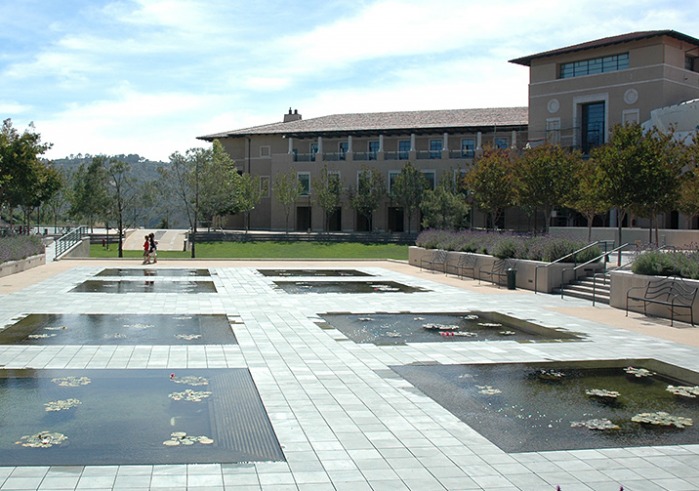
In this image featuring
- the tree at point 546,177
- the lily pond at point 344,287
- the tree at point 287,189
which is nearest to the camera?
the lily pond at point 344,287

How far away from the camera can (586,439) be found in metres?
7.23

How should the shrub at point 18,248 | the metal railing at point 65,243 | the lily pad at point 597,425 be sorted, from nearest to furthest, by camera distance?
the lily pad at point 597,425 → the shrub at point 18,248 → the metal railing at point 65,243

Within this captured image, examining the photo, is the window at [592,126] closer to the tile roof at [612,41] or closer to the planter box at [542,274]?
the tile roof at [612,41]

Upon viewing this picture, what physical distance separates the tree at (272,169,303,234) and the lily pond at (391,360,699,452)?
53.9 m

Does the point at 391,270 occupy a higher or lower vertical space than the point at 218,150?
lower

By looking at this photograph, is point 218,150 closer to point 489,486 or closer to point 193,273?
point 193,273

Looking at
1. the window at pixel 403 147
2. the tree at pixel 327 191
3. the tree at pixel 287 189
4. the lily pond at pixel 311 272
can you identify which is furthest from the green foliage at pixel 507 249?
the window at pixel 403 147

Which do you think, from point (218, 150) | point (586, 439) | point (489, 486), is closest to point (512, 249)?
point (586, 439)

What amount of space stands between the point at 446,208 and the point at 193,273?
28984 mm

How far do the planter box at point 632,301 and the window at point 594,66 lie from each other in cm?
3325

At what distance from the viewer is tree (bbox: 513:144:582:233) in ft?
116

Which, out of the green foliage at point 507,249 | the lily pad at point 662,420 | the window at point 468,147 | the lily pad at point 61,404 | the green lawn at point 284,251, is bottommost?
the green lawn at point 284,251

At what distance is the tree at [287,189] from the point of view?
6456cm

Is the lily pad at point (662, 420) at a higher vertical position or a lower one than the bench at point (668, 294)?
lower
